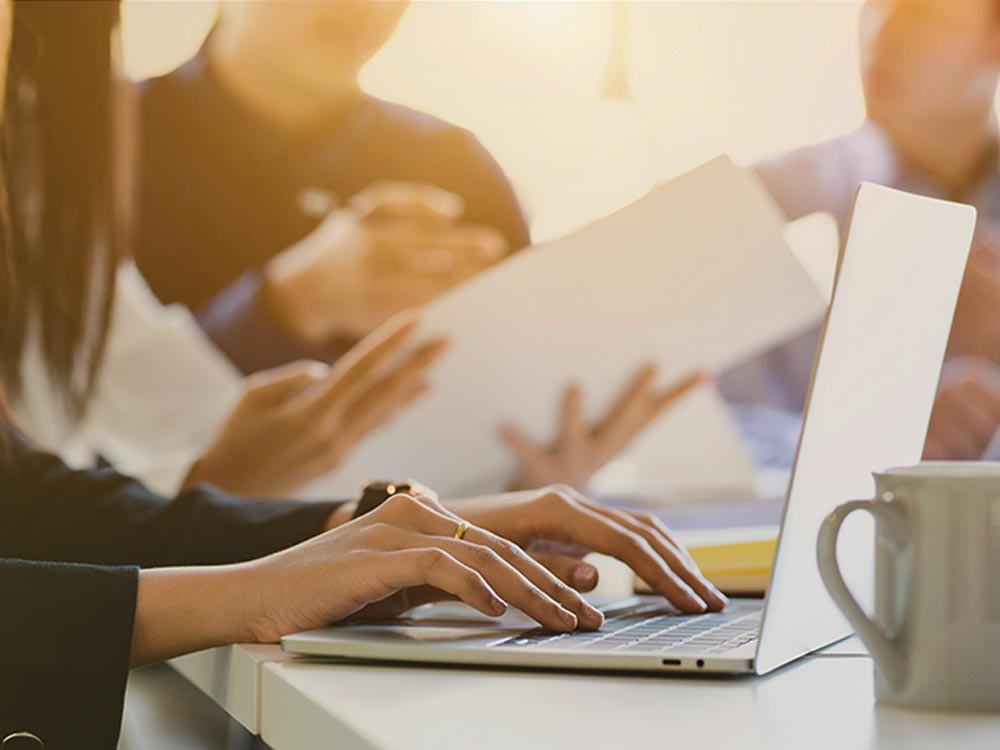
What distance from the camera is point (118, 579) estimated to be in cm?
67

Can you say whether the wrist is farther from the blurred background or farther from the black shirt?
the blurred background

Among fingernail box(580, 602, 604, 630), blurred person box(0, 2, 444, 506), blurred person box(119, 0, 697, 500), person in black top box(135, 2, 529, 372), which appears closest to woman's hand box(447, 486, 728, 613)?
fingernail box(580, 602, 604, 630)

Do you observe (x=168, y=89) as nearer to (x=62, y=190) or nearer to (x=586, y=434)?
(x=62, y=190)

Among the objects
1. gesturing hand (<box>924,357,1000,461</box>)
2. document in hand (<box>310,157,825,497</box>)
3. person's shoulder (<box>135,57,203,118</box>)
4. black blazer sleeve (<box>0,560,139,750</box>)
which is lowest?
black blazer sleeve (<box>0,560,139,750</box>)

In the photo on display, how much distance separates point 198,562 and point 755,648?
1.75 feet

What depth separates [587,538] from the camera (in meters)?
0.81

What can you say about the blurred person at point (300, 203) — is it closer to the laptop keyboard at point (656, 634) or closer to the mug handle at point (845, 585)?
the laptop keyboard at point (656, 634)

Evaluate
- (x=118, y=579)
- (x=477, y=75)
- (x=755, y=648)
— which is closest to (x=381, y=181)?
(x=477, y=75)

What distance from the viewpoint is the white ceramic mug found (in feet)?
1.58

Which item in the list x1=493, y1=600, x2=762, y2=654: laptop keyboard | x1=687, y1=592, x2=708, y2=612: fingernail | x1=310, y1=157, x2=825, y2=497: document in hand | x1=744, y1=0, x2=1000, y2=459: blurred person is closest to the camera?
x1=493, y1=600, x2=762, y2=654: laptop keyboard

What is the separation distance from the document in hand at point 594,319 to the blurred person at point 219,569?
0.28 m

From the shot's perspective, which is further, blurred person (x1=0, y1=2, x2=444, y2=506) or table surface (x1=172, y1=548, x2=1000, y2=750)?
blurred person (x1=0, y1=2, x2=444, y2=506)

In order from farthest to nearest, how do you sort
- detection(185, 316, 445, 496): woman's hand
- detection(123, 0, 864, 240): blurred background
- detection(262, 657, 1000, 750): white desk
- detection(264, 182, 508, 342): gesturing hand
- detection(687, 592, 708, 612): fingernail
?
detection(123, 0, 864, 240): blurred background, detection(264, 182, 508, 342): gesturing hand, detection(185, 316, 445, 496): woman's hand, detection(687, 592, 708, 612): fingernail, detection(262, 657, 1000, 750): white desk

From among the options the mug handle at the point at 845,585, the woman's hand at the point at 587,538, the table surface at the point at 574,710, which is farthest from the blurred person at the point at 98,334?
the mug handle at the point at 845,585
